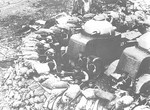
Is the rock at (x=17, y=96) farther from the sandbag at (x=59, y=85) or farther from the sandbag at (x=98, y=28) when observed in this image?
the sandbag at (x=98, y=28)

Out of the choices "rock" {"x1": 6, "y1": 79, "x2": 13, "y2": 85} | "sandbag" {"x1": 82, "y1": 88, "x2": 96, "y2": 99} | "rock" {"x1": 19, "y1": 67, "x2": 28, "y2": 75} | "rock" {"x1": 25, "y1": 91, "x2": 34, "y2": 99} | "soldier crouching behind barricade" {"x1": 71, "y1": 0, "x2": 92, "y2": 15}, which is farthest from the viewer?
"soldier crouching behind barricade" {"x1": 71, "y1": 0, "x2": 92, "y2": 15}

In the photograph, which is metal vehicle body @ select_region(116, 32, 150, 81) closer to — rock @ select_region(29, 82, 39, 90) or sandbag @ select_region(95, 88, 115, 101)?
sandbag @ select_region(95, 88, 115, 101)

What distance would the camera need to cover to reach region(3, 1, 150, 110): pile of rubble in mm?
5254

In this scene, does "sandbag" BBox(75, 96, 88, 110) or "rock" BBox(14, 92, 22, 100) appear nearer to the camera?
"sandbag" BBox(75, 96, 88, 110)

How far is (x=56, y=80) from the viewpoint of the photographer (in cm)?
584

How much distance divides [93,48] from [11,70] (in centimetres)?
218

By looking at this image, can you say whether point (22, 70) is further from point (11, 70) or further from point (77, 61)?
point (77, 61)

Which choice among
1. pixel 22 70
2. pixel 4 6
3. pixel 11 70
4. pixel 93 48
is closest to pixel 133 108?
pixel 93 48

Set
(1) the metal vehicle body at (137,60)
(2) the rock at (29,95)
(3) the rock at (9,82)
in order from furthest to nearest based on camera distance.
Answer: (3) the rock at (9,82), (2) the rock at (29,95), (1) the metal vehicle body at (137,60)

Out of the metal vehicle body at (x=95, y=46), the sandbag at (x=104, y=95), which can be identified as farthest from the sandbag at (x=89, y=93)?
the metal vehicle body at (x=95, y=46)

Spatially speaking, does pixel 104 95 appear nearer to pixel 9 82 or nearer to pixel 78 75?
pixel 78 75

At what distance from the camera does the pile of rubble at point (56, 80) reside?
5.25m

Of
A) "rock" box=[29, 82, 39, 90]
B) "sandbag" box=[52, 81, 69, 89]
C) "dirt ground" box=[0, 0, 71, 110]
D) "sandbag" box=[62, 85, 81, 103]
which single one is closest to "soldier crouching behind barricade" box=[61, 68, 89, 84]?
"sandbag" box=[52, 81, 69, 89]

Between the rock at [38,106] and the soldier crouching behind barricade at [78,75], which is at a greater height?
the soldier crouching behind barricade at [78,75]
